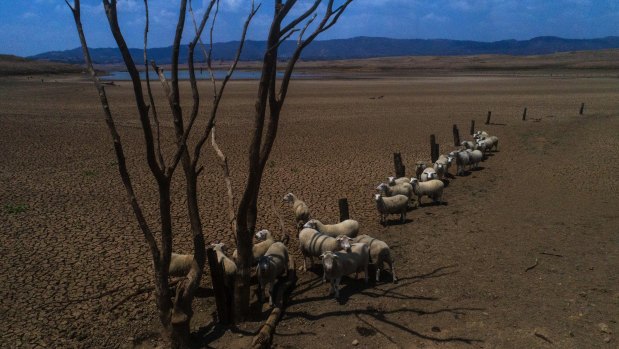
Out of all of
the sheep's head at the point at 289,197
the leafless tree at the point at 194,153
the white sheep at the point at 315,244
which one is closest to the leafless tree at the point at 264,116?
the leafless tree at the point at 194,153

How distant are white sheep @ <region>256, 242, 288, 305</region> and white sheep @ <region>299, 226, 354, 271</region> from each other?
2.63 ft

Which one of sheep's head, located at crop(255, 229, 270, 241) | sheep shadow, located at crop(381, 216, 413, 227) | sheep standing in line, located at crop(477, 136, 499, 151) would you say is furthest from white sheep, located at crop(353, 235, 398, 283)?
sheep standing in line, located at crop(477, 136, 499, 151)

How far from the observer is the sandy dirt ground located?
24.1 feet

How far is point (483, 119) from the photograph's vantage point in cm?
3150

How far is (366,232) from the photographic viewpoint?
39.7 ft

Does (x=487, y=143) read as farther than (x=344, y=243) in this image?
Yes

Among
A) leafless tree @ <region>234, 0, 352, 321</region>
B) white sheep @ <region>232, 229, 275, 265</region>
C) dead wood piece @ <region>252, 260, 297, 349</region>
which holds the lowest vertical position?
dead wood piece @ <region>252, 260, 297, 349</region>

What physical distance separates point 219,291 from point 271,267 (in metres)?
1.13

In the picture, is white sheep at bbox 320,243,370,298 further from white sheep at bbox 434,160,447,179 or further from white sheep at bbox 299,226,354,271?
white sheep at bbox 434,160,447,179

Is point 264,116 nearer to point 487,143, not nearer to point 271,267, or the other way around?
point 271,267

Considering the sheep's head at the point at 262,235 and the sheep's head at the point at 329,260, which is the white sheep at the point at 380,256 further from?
the sheep's head at the point at 262,235

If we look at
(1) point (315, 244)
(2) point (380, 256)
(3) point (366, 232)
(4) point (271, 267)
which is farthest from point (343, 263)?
(3) point (366, 232)

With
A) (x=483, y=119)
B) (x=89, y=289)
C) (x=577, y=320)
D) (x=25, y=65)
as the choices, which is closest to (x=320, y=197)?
(x=89, y=289)

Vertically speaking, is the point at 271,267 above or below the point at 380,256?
above
